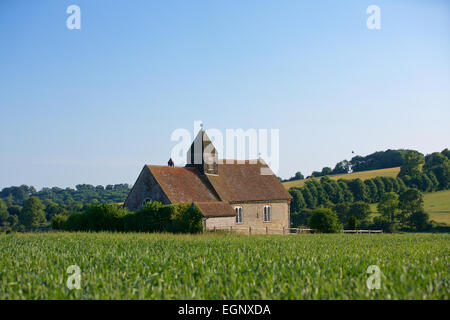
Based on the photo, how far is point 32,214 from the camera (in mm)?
89125

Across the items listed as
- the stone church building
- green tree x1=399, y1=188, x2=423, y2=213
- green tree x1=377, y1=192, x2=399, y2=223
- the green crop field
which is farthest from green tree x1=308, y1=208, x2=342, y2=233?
green tree x1=399, y1=188, x2=423, y2=213

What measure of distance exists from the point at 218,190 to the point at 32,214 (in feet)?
205

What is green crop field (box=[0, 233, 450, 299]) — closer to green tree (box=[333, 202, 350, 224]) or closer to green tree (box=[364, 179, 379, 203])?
green tree (box=[333, 202, 350, 224])

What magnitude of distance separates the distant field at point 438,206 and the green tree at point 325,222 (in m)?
35.7

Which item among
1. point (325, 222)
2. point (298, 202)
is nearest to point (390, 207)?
point (298, 202)

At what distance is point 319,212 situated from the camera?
43906mm

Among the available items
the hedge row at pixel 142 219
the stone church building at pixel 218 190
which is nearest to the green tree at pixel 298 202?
the stone church building at pixel 218 190

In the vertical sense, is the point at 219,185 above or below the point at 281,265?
above

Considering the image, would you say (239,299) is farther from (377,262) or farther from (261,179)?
(261,179)

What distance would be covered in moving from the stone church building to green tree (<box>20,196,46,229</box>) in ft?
A: 189

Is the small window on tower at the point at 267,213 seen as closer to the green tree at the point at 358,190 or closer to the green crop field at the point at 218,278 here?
the green crop field at the point at 218,278

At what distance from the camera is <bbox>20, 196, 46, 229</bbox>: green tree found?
88900mm

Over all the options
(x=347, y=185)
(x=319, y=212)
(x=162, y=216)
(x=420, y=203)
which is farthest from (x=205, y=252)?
(x=347, y=185)
